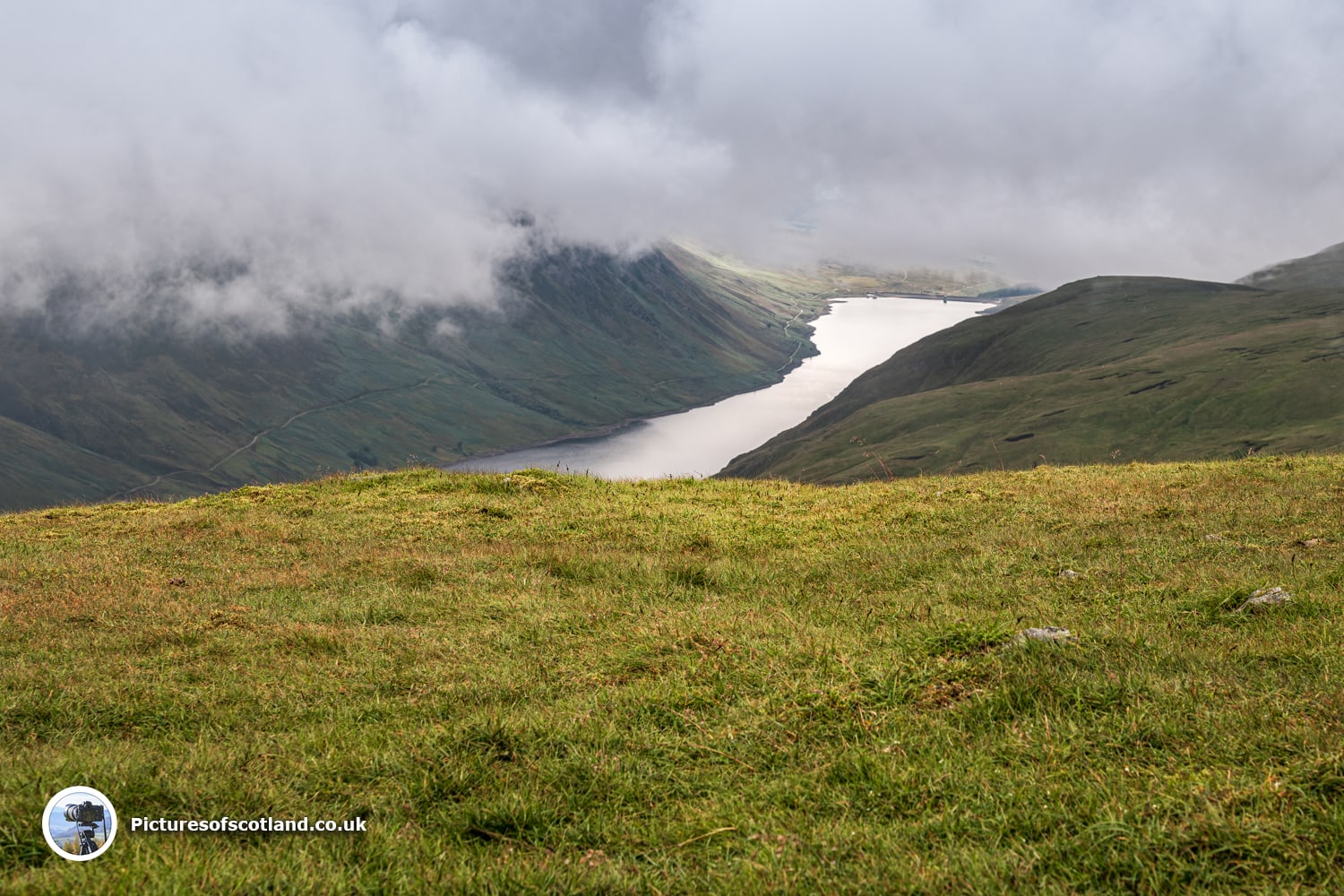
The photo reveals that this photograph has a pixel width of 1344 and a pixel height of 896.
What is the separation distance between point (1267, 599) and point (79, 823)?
39.5 ft

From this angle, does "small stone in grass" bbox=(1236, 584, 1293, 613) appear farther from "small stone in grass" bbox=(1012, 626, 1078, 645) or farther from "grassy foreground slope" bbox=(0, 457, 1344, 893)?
"small stone in grass" bbox=(1012, 626, 1078, 645)

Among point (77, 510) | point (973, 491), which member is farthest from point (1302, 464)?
point (77, 510)

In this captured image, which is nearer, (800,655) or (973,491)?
(800,655)

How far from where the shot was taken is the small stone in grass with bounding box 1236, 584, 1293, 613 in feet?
34.1

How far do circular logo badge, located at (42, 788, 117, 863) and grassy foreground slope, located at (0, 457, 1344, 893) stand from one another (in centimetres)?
12

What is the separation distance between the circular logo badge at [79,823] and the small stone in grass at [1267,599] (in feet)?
37.4

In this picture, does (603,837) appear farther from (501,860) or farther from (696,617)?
(696,617)

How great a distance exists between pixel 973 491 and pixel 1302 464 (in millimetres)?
8823

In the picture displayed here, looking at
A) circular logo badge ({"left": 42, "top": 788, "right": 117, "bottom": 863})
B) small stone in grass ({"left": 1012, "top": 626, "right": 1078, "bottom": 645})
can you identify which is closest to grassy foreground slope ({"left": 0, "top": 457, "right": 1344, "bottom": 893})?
circular logo badge ({"left": 42, "top": 788, "right": 117, "bottom": 863})

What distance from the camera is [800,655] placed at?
965 centimetres

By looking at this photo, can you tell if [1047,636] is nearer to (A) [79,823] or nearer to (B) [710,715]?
(B) [710,715]

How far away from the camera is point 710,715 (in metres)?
8.40

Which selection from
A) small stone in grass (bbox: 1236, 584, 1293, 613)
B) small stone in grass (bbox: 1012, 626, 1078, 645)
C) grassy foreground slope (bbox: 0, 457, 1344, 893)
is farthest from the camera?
small stone in grass (bbox: 1236, 584, 1293, 613)

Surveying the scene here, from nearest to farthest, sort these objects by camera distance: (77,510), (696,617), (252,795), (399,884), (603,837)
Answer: (399,884), (603,837), (252,795), (696,617), (77,510)
